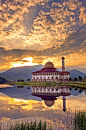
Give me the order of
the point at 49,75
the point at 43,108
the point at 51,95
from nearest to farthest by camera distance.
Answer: the point at 43,108 → the point at 51,95 → the point at 49,75

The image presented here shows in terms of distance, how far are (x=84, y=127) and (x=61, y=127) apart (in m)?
1.68

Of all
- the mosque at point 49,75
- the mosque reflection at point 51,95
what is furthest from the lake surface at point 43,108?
the mosque at point 49,75

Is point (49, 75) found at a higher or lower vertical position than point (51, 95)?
higher

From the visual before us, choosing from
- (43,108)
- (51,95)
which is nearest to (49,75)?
(51,95)

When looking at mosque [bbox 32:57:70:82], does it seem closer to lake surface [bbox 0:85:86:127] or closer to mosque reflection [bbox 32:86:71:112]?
mosque reflection [bbox 32:86:71:112]

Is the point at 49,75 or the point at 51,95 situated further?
the point at 49,75

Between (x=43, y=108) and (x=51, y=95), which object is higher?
(x=51, y=95)

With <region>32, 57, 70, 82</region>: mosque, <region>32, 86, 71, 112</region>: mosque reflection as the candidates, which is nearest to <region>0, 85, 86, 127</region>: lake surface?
<region>32, 86, 71, 112</region>: mosque reflection

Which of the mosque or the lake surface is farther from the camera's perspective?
the mosque

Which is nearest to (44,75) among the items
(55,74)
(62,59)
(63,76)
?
(55,74)

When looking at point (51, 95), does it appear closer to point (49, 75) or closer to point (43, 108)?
point (43, 108)

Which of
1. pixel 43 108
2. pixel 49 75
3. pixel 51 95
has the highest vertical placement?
pixel 49 75

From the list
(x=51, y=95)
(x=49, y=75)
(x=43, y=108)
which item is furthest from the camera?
(x=49, y=75)

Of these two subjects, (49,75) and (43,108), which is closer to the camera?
(43,108)
